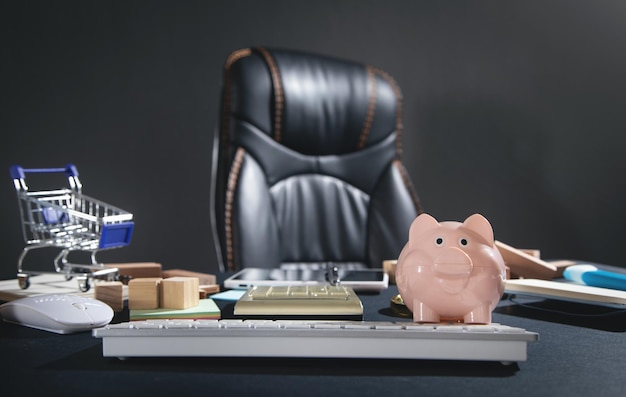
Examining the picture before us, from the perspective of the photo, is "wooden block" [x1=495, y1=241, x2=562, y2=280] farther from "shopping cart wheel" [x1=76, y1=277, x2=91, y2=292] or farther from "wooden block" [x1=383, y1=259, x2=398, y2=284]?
"shopping cart wheel" [x1=76, y1=277, x2=91, y2=292]

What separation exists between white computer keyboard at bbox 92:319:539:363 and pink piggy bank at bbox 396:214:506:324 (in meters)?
0.09

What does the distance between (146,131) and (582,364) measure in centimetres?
219

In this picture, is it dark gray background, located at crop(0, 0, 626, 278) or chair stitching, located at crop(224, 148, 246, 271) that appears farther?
dark gray background, located at crop(0, 0, 626, 278)

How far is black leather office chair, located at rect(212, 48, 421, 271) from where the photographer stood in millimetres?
1599

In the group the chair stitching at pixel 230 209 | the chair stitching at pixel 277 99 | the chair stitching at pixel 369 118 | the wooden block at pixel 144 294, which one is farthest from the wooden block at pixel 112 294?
the chair stitching at pixel 369 118

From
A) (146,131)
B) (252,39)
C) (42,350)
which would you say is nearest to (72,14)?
(146,131)

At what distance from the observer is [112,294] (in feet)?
2.60

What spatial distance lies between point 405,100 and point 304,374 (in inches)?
87.4

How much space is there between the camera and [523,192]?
2602mm

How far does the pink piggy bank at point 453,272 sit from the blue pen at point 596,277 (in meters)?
0.30

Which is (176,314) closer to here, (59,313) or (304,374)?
(59,313)

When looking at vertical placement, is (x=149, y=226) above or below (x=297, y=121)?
below

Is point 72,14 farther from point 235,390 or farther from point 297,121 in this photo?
point 235,390

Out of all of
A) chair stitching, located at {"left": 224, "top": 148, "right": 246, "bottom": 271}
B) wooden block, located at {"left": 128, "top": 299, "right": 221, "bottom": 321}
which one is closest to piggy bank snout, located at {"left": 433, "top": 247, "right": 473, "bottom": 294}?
wooden block, located at {"left": 128, "top": 299, "right": 221, "bottom": 321}
